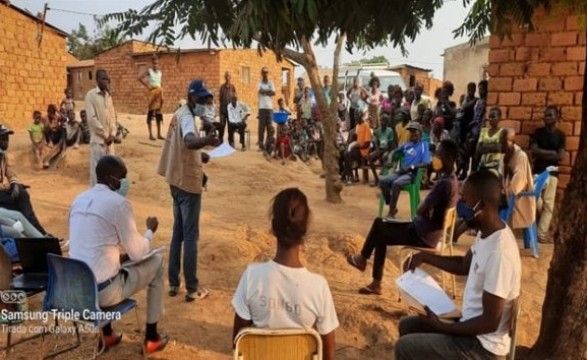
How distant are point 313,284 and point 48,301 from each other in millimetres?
1667

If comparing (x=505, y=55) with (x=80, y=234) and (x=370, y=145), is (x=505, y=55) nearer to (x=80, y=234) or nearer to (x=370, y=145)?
(x=370, y=145)

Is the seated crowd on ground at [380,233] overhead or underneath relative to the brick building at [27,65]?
underneath

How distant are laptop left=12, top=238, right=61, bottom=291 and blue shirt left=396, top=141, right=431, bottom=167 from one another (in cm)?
491

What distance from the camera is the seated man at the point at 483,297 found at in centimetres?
227

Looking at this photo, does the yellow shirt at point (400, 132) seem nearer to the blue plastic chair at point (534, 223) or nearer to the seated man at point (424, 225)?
the blue plastic chair at point (534, 223)

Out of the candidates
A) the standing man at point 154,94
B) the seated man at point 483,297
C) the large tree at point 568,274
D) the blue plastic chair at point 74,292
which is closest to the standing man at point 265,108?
the standing man at point 154,94

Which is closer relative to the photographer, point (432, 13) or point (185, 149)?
point (432, 13)

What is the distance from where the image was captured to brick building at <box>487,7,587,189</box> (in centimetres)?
583

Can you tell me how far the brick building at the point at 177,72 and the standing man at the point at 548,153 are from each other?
47.9ft

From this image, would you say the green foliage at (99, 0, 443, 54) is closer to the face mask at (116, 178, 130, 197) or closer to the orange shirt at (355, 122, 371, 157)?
the face mask at (116, 178, 130, 197)

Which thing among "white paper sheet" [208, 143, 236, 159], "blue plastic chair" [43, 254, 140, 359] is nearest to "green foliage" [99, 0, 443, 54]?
"blue plastic chair" [43, 254, 140, 359]

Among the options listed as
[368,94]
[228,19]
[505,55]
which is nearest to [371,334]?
[228,19]

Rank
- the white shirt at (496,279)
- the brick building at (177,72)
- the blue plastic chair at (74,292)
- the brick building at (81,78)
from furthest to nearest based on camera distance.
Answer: the brick building at (81,78) → the brick building at (177,72) → the blue plastic chair at (74,292) → the white shirt at (496,279)

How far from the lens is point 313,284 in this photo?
2152mm
